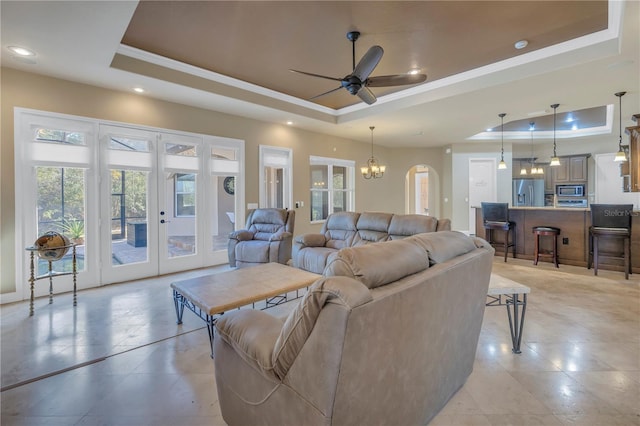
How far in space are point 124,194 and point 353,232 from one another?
3453 mm

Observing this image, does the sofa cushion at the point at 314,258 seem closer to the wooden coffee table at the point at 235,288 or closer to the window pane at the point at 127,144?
the wooden coffee table at the point at 235,288

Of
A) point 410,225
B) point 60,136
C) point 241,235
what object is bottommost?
point 241,235

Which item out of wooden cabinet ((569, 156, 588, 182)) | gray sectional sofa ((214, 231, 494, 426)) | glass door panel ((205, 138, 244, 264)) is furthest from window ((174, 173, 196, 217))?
wooden cabinet ((569, 156, 588, 182))

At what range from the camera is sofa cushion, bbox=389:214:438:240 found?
3768mm

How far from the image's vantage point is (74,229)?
395 cm

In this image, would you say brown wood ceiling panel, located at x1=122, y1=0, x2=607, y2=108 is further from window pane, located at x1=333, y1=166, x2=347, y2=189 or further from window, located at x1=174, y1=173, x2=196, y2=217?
window pane, located at x1=333, y1=166, x2=347, y2=189

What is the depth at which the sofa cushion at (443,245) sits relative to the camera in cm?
150

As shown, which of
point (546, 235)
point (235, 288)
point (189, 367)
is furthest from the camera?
point (546, 235)

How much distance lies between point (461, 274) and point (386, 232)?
2.73m

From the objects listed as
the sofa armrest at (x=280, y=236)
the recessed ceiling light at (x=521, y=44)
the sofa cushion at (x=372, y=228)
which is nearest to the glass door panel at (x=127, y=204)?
the sofa armrest at (x=280, y=236)

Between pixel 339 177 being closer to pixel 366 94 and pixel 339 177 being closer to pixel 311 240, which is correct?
pixel 311 240

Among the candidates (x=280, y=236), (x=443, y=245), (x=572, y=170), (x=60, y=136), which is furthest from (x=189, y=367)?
(x=572, y=170)

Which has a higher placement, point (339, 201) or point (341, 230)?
point (339, 201)

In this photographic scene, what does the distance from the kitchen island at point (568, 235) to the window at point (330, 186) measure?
12.4 ft
